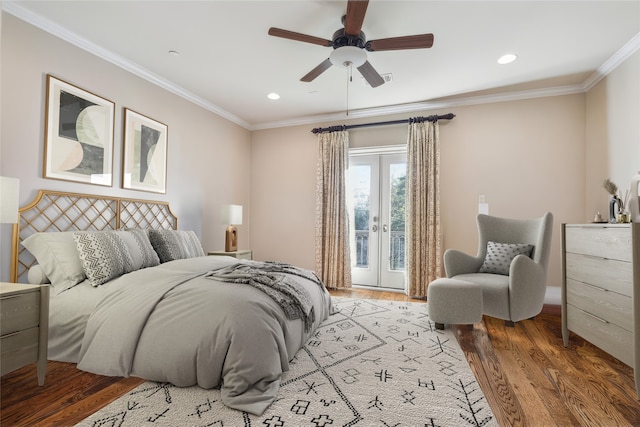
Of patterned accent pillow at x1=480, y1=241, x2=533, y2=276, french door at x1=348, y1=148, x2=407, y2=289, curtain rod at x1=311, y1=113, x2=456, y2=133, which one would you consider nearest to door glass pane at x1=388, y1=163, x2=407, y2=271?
french door at x1=348, y1=148, x2=407, y2=289

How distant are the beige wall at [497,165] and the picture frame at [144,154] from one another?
2.07 meters

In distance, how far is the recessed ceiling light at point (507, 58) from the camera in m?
3.07

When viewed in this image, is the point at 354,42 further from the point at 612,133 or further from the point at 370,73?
the point at 612,133

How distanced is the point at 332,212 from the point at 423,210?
1347 millimetres

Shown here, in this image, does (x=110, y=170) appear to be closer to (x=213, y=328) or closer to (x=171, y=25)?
(x=171, y=25)

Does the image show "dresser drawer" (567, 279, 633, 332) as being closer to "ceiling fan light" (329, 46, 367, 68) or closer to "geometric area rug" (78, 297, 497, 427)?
"geometric area rug" (78, 297, 497, 427)

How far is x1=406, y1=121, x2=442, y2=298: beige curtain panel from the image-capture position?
4188 mm

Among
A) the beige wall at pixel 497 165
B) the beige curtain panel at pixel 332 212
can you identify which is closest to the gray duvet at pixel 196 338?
the beige curtain panel at pixel 332 212

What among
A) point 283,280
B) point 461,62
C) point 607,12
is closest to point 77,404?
point 283,280

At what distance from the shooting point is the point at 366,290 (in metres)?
4.75

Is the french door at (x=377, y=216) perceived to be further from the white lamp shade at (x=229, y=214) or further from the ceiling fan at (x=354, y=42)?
the ceiling fan at (x=354, y=42)

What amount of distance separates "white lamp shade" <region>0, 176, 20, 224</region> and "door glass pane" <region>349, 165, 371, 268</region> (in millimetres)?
3858

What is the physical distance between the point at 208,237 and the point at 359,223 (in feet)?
7.59

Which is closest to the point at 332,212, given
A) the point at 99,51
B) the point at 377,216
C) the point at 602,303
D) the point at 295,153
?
the point at 377,216
